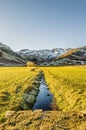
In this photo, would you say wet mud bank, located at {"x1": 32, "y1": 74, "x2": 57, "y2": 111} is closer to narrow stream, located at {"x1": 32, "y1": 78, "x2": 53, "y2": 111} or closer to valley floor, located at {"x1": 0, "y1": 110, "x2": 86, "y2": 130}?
narrow stream, located at {"x1": 32, "y1": 78, "x2": 53, "y2": 111}

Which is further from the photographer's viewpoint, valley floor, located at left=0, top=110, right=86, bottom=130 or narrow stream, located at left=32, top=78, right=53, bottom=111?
narrow stream, located at left=32, top=78, right=53, bottom=111

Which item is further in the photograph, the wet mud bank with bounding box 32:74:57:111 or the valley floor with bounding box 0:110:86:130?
the wet mud bank with bounding box 32:74:57:111

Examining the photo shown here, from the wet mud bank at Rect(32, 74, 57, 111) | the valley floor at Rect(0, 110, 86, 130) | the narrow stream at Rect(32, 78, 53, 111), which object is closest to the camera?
the valley floor at Rect(0, 110, 86, 130)

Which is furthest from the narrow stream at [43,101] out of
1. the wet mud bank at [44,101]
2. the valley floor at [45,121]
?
the valley floor at [45,121]

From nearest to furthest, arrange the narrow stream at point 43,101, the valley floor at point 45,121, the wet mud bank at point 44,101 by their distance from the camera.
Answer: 1. the valley floor at point 45,121
2. the wet mud bank at point 44,101
3. the narrow stream at point 43,101

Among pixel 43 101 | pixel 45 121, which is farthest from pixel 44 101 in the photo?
pixel 45 121

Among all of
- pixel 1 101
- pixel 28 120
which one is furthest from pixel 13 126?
pixel 1 101

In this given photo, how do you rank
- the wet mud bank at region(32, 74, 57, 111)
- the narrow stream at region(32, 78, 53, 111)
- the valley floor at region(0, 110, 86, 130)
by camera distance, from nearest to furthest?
the valley floor at region(0, 110, 86, 130), the wet mud bank at region(32, 74, 57, 111), the narrow stream at region(32, 78, 53, 111)

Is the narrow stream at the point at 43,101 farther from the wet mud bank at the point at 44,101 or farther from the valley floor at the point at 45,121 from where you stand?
the valley floor at the point at 45,121

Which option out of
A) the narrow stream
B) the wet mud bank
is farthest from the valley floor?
the narrow stream

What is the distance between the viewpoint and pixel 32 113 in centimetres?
2492

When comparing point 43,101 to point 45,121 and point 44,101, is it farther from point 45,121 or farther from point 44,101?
point 45,121

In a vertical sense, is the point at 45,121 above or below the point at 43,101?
above

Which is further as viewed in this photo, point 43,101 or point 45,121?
point 43,101
